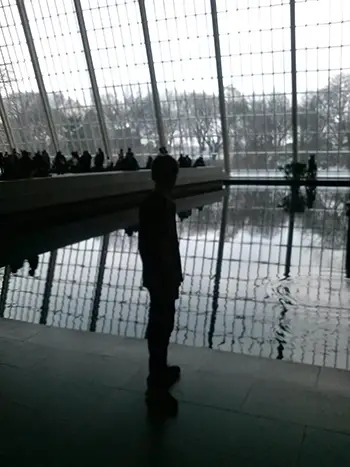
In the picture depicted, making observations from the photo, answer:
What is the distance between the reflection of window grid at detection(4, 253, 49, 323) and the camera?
4.98m

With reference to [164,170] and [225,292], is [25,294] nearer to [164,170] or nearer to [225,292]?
[225,292]

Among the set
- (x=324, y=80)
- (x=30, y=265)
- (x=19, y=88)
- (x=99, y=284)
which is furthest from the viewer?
(x=19, y=88)

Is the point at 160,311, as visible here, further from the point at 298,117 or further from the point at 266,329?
the point at 298,117

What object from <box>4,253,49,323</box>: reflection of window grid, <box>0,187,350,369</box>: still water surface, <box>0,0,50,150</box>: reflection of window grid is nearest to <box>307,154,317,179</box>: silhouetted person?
<box>0,0,50,150</box>: reflection of window grid

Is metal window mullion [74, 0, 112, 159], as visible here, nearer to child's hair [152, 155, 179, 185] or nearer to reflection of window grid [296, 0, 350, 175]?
reflection of window grid [296, 0, 350, 175]

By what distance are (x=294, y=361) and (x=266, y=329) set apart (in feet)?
2.52

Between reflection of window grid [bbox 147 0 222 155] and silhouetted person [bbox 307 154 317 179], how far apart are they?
5.04 metres

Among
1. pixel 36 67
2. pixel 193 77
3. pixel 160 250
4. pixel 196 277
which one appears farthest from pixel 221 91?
pixel 160 250

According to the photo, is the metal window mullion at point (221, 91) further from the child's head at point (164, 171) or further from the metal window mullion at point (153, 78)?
the child's head at point (164, 171)

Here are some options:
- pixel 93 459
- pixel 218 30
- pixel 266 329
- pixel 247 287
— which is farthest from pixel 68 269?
pixel 218 30

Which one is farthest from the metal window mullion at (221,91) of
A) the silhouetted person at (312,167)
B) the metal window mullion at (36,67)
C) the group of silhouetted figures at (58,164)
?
the metal window mullion at (36,67)

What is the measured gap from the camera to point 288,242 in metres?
9.03

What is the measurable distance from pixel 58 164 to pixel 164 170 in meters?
17.4

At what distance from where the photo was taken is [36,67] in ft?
88.6
